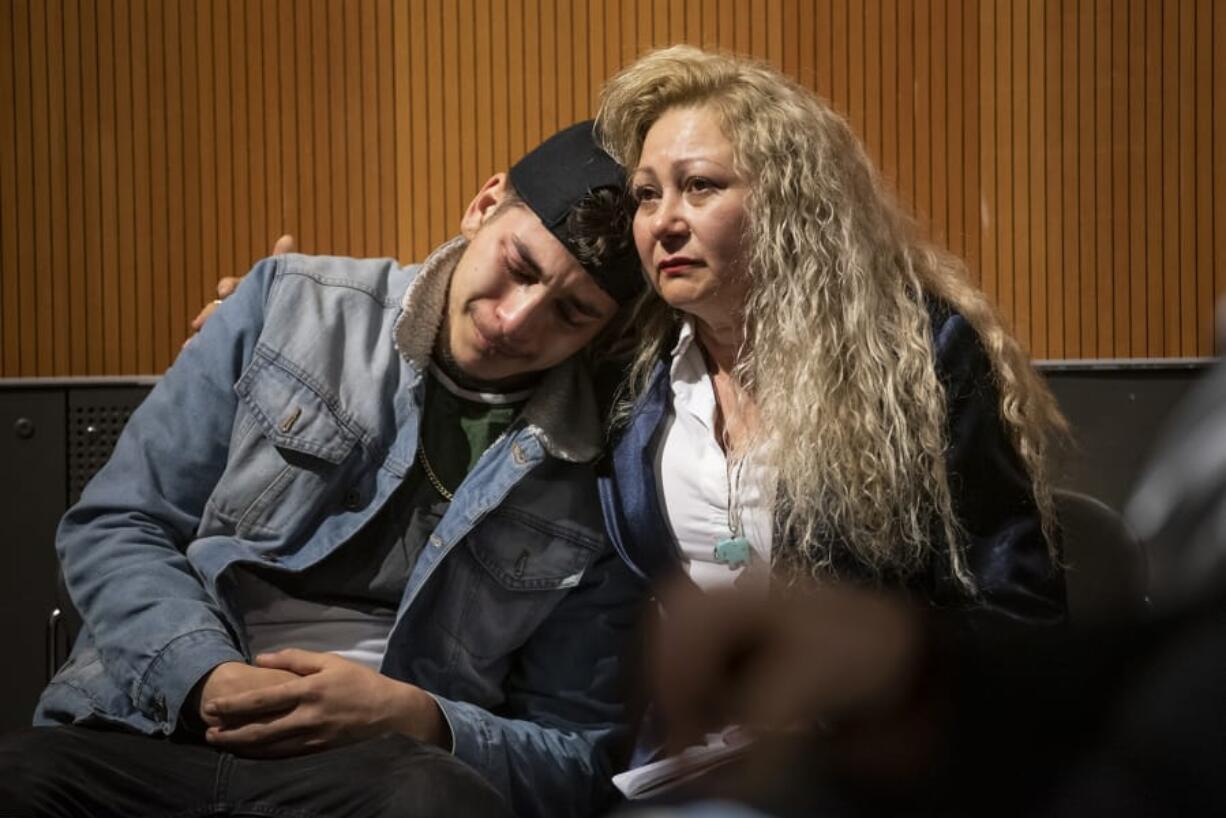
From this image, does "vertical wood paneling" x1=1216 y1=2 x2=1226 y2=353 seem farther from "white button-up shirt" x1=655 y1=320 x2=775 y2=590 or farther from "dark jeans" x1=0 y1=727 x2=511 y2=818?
"dark jeans" x1=0 y1=727 x2=511 y2=818

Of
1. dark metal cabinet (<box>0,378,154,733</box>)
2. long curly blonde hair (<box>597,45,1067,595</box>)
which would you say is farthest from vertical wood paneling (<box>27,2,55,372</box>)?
long curly blonde hair (<box>597,45,1067,595</box>)

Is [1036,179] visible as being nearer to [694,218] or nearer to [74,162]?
[694,218]

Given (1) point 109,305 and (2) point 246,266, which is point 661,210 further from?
(1) point 109,305

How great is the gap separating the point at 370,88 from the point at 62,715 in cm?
116

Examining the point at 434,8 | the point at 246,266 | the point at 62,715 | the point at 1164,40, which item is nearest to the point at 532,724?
the point at 62,715

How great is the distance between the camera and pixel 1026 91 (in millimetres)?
2277

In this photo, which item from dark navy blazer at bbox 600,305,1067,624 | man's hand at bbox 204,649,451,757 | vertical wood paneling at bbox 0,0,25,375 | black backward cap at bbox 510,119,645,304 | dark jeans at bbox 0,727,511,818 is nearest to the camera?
dark jeans at bbox 0,727,511,818

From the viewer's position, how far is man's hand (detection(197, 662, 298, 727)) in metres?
1.52

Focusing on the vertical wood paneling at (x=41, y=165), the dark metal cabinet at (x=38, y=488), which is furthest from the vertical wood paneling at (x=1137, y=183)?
the vertical wood paneling at (x=41, y=165)

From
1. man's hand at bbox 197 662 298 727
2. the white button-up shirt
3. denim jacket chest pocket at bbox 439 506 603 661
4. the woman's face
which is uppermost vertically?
the woman's face

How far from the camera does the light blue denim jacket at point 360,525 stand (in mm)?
1609

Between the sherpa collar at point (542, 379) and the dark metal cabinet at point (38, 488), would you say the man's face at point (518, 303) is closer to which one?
the sherpa collar at point (542, 379)

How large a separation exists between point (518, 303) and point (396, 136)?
0.78 meters

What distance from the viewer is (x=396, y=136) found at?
239cm
